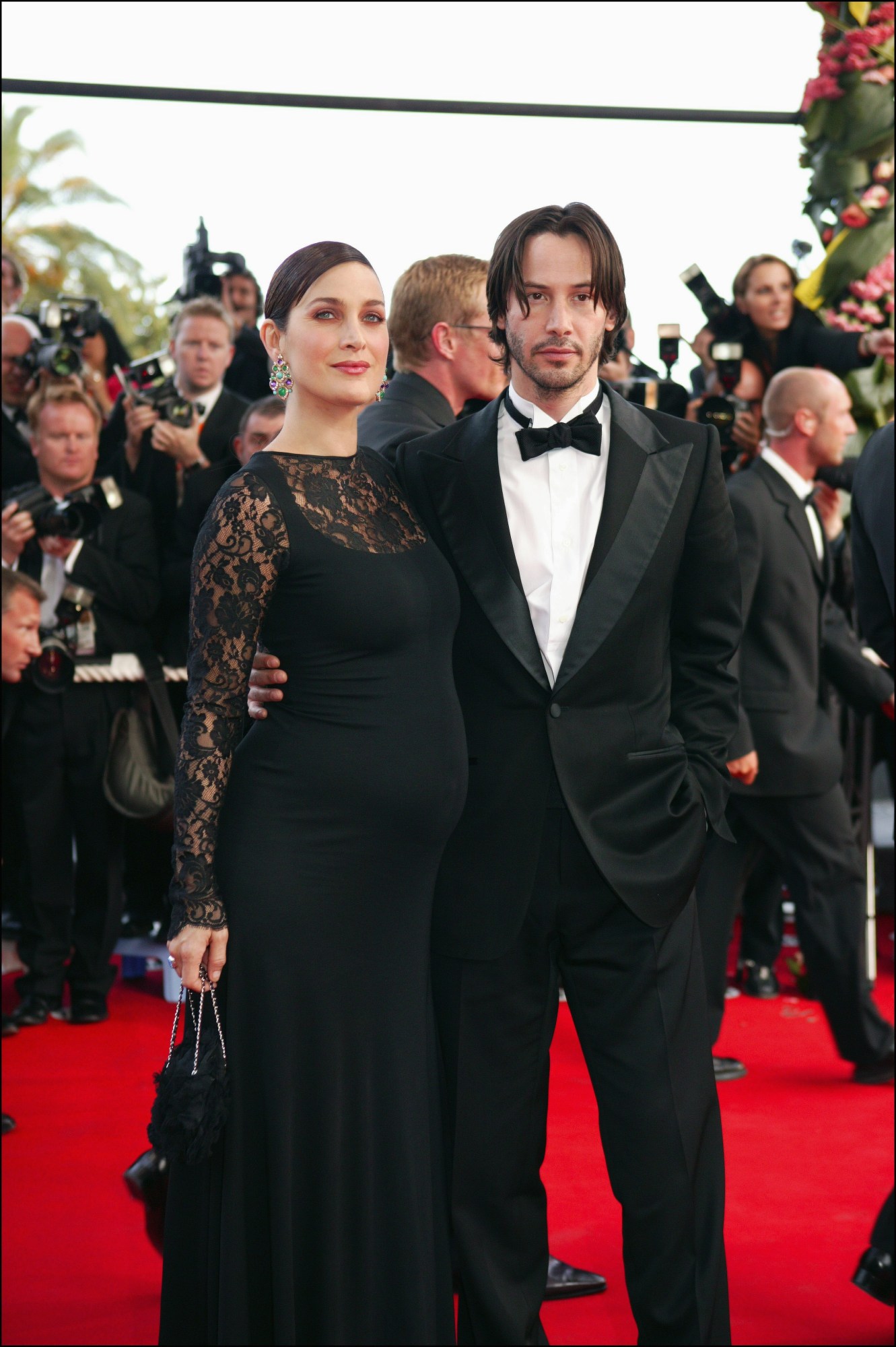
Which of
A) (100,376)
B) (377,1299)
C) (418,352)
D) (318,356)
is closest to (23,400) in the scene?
(100,376)

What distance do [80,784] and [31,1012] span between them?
674mm

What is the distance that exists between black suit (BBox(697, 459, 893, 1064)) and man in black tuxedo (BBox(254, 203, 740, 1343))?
Answer: 157 cm

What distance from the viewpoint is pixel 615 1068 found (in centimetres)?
196

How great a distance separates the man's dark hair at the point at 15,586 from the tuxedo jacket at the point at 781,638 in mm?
1829

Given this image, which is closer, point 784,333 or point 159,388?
point 159,388

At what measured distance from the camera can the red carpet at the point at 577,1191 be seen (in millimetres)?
2508

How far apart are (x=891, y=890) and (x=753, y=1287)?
2956 millimetres

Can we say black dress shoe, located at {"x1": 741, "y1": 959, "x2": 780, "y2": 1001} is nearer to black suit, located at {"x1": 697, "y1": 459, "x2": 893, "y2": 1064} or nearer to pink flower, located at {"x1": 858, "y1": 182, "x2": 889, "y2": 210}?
black suit, located at {"x1": 697, "y1": 459, "x2": 893, "y2": 1064}

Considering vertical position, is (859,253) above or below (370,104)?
below

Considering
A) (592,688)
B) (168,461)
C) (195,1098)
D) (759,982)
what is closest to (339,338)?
(592,688)

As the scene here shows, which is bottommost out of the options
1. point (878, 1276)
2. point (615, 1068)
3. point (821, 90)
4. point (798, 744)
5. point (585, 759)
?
point (878, 1276)

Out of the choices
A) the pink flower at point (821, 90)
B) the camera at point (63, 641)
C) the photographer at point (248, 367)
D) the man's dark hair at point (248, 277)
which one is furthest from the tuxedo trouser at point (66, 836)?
the pink flower at point (821, 90)

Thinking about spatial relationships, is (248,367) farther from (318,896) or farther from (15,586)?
(318,896)

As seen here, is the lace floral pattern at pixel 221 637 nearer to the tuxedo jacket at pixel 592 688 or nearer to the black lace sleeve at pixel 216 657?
the black lace sleeve at pixel 216 657
